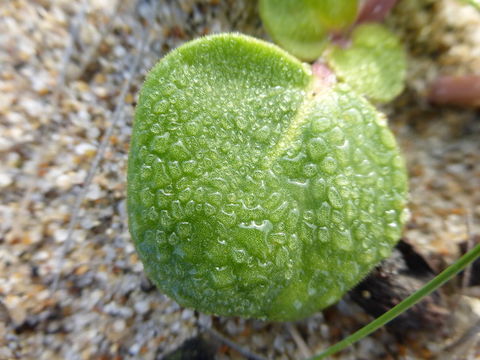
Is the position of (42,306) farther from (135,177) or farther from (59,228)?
(135,177)

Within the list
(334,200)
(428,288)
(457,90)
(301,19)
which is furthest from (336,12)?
(428,288)


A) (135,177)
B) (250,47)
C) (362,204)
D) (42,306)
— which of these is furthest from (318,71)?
(42,306)

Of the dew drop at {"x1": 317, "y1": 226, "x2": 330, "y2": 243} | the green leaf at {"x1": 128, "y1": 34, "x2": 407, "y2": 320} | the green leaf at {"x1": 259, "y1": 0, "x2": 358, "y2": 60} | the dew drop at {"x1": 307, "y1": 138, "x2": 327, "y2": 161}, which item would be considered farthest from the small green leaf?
the dew drop at {"x1": 317, "y1": 226, "x2": 330, "y2": 243}

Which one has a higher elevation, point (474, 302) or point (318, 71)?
point (318, 71)

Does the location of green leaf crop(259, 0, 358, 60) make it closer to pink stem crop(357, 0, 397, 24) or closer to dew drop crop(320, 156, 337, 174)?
pink stem crop(357, 0, 397, 24)

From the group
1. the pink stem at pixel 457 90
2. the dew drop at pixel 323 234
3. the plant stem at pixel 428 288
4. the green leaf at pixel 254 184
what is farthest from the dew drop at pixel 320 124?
the pink stem at pixel 457 90

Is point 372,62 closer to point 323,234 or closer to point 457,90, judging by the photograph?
point 457,90
